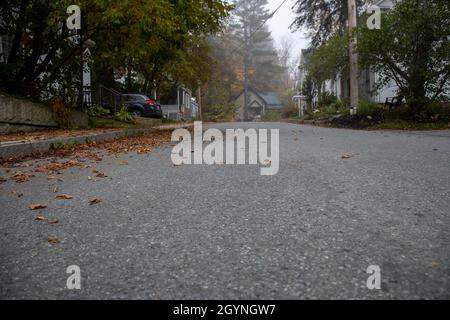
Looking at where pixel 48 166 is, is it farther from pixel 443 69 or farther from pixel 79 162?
pixel 443 69

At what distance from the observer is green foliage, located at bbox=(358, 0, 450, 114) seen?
1253 centimetres

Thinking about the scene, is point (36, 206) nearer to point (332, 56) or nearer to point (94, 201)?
point (94, 201)

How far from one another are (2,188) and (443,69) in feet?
44.7

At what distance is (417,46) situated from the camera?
42.8 feet

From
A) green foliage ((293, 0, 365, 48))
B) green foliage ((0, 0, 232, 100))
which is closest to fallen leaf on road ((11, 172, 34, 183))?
green foliage ((0, 0, 232, 100))

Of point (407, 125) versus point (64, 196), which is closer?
point (64, 196)

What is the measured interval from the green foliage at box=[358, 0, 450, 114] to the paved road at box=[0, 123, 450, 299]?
33.2 ft

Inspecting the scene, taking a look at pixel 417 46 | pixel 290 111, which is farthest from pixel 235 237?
pixel 290 111

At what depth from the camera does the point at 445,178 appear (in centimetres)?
407

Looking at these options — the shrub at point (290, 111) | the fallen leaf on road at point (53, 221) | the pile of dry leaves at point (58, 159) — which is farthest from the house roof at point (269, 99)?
the fallen leaf on road at point (53, 221)

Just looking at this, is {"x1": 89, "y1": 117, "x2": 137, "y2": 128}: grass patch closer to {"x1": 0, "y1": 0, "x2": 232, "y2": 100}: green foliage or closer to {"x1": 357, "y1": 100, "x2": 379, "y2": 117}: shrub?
{"x1": 0, "y1": 0, "x2": 232, "y2": 100}: green foliage

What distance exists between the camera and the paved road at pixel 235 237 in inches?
68.4

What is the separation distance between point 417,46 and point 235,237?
13.4 meters
